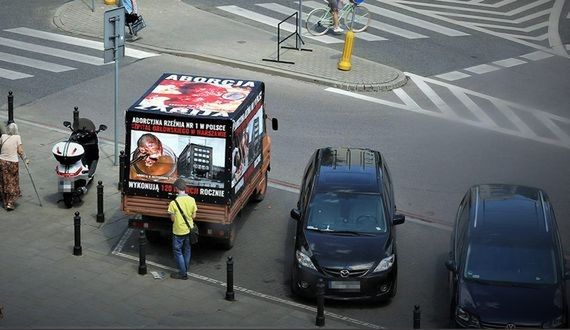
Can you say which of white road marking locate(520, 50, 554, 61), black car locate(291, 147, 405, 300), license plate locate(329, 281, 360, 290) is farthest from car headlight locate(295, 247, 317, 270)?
white road marking locate(520, 50, 554, 61)

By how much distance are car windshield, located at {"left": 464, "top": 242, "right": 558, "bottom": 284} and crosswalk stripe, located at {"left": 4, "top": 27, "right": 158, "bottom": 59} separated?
15009 mm

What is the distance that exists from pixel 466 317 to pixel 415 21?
19935 millimetres

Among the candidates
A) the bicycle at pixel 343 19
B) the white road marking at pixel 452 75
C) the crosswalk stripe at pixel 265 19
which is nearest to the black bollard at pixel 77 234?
the white road marking at pixel 452 75

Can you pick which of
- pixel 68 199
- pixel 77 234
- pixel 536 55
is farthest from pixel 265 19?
pixel 77 234

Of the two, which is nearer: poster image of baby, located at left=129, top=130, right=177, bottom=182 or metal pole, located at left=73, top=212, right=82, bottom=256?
poster image of baby, located at left=129, top=130, right=177, bottom=182

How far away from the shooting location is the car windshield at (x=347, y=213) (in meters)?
16.6

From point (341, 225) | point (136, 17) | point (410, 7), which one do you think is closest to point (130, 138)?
point (341, 225)

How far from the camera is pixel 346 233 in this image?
16453 millimetres

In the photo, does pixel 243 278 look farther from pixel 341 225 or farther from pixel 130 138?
pixel 130 138

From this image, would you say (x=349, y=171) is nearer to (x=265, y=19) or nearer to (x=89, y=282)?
(x=89, y=282)

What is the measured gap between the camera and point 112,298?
16188mm

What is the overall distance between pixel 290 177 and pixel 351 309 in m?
5.56

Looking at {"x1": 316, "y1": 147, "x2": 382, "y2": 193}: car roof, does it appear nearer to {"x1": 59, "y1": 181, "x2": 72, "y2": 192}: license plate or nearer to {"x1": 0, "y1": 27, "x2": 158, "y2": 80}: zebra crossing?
{"x1": 59, "y1": 181, "x2": 72, "y2": 192}: license plate

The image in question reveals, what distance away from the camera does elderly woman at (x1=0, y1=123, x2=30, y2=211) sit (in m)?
18.9
